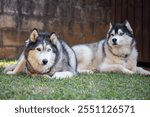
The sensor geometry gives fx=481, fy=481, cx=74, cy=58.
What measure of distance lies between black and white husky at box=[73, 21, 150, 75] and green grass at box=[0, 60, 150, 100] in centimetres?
74

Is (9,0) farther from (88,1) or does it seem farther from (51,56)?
(51,56)

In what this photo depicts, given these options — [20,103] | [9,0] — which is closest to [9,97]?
[20,103]

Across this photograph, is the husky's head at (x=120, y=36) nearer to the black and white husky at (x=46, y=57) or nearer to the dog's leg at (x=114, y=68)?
the dog's leg at (x=114, y=68)

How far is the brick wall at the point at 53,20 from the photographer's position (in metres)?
9.14

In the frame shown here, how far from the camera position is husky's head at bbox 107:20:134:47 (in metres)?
7.47

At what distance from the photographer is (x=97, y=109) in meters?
4.26

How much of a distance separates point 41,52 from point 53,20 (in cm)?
343

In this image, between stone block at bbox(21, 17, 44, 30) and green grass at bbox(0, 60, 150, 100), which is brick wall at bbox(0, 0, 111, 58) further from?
green grass at bbox(0, 60, 150, 100)

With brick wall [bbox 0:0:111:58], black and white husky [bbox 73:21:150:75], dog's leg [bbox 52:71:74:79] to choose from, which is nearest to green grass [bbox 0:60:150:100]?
dog's leg [bbox 52:71:74:79]

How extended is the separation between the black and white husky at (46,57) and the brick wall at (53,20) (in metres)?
2.52

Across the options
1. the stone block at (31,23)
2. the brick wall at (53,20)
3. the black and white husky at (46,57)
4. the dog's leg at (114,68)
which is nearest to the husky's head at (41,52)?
the black and white husky at (46,57)

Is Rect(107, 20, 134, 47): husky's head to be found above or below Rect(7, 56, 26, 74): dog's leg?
above

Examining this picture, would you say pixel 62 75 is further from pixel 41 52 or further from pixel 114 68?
pixel 114 68

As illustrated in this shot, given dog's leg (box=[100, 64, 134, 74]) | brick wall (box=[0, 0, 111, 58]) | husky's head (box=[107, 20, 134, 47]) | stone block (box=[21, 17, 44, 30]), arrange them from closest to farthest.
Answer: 1. dog's leg (box=[100, 64, 134, 74])
2. husky's head (box=[107, 20, 134, 47])
3. brick wall (box=[0, 0, 111, 58])
4. stone block (box=[21, 17, 44, 30])
